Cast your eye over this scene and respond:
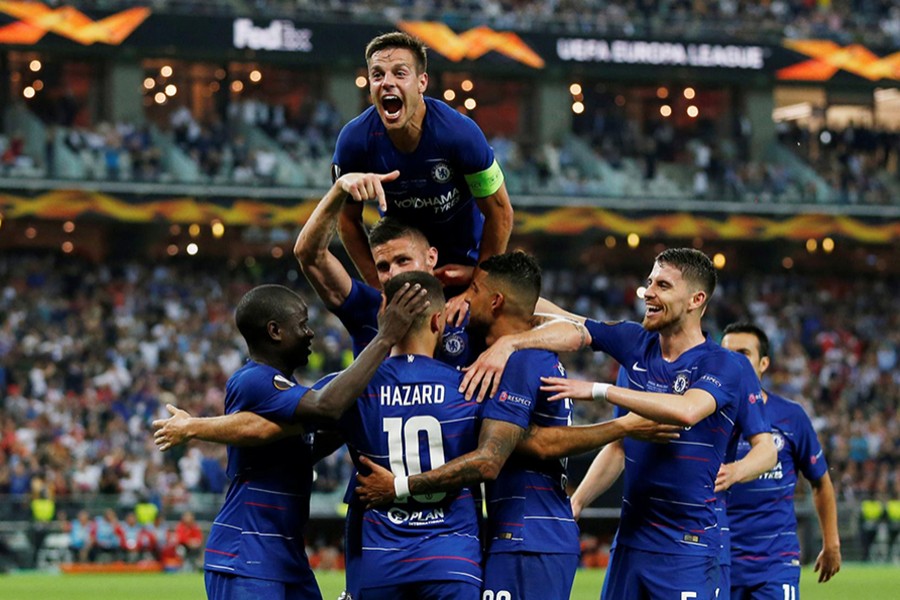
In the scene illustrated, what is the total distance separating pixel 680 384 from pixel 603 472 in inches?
33.8

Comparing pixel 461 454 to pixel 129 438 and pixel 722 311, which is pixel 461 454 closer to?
pixel 129 438

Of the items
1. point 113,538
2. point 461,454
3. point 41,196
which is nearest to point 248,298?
point 461,454

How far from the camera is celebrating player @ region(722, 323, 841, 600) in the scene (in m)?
10.4

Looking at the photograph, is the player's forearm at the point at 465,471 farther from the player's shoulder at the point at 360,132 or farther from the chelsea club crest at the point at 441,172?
the player's shoulder at the point at 360,132

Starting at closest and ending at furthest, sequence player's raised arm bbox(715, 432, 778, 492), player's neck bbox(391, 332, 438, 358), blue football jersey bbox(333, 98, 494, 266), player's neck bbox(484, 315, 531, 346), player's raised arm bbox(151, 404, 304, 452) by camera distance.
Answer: player's neck bbox(391, 332, 438, 358) → player's raised arm bbox(151, 404, 304, 452) → player's neck bbox(484, 315, 531, 346) → blue football jersey bbox(333, 98, 494, 266) → player's raised arm bbox(715, 432, 778, 492)

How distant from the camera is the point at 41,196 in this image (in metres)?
34.1

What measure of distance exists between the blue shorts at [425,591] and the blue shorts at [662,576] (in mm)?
1336

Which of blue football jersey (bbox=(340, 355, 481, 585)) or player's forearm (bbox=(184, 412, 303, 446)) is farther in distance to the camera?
player's forearm (bbox=(184, 412, 303, 446))

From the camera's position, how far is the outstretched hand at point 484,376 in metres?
7.30

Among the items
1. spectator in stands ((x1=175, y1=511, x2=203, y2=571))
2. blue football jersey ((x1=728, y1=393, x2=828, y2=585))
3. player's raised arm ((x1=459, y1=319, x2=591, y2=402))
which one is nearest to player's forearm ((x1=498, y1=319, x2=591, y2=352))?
player's raised arm ((x1=459, y1=319, x2=591, y2=402))

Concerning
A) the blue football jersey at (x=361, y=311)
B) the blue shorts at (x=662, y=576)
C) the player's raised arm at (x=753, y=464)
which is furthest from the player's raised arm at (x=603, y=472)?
the blue football jersey at (x=361, y=311)

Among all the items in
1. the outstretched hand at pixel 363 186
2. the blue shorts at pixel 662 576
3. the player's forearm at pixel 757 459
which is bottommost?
the blue shorts at pixel 662 576

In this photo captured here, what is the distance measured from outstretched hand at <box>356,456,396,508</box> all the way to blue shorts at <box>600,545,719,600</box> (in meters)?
1.75

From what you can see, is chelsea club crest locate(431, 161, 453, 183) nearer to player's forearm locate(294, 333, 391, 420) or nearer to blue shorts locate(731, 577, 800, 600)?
player's forearm locate(294, 333, 391, 420)
